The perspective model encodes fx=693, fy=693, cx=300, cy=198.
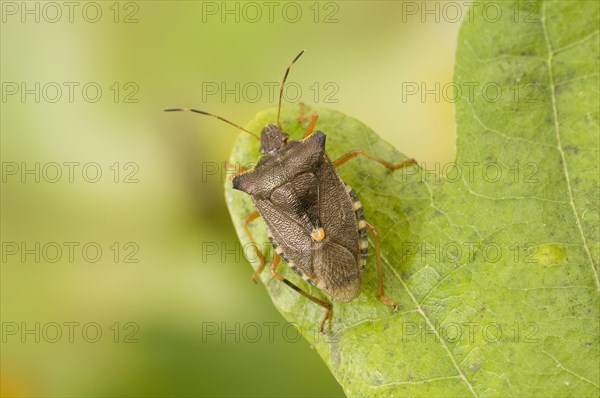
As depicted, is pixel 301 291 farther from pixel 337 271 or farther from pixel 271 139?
pixel 271 139

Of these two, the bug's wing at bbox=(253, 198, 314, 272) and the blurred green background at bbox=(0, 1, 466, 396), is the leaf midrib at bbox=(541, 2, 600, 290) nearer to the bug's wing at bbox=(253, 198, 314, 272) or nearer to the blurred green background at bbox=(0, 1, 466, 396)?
the blurred green background at bbox=(0, 1, 466, 396)

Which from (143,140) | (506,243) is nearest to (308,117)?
(506,243)

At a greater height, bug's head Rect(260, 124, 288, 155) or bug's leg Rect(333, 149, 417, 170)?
bug's head Rect(260, 124, 288, 155)

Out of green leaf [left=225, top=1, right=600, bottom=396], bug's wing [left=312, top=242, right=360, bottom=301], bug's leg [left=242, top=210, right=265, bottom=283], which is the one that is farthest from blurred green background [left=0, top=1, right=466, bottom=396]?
green leaf [left=225, top=1, right=600, bottom=396]

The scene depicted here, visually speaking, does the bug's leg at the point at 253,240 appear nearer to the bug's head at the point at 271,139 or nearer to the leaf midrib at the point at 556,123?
the bug's head at the point at 271,139

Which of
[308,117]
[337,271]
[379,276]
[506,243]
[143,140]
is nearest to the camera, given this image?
[506,243]

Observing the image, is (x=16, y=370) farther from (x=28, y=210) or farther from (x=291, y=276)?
(x=291, y=276)

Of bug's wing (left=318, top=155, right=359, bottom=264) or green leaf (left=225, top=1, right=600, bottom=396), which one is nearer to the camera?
green leaf (left=225, top=1, right=600, bottom=396)
